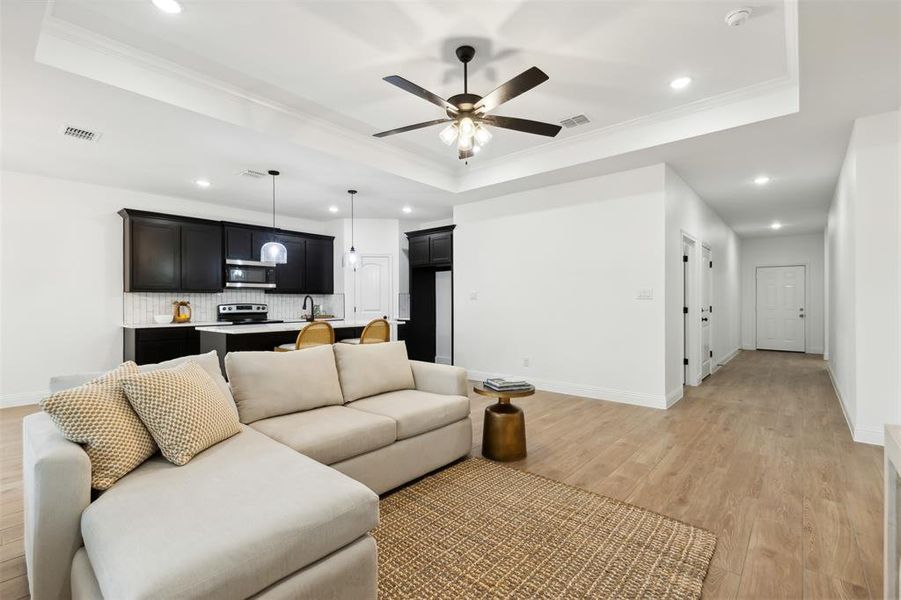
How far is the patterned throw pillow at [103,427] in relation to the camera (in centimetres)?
161

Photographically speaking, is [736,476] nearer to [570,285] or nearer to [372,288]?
[570,285]

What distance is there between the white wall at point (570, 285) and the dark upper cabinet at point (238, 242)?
3.26 metres

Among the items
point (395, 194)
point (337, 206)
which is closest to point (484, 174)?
point (395, 194)

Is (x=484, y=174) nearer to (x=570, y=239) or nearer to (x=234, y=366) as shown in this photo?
(x=570, y=239)

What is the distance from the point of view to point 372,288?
7.88m

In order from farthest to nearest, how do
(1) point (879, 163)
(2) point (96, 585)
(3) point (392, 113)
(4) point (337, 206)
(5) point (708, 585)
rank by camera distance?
(4) point (337, 206) < (3) point (392, 113) < (1) point (879, 163) < (5) point (708, 585) < (2) point (96, 585)

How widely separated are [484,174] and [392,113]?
1890mm

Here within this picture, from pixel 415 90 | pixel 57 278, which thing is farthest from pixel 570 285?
pixel 57 278

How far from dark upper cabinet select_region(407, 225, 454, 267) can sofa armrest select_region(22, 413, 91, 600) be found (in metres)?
5.65

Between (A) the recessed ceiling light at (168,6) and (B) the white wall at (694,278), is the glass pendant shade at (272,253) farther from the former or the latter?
(B) the white wall at (694,278)

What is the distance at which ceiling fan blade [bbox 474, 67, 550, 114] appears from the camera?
2.38m

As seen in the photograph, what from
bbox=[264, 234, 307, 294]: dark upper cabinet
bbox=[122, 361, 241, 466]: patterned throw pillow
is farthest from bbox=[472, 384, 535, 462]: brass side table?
bbox=[264, 234, 307, 294]: dark upper cabinet

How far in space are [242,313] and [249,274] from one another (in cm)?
64

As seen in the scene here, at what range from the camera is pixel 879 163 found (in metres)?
3.45
